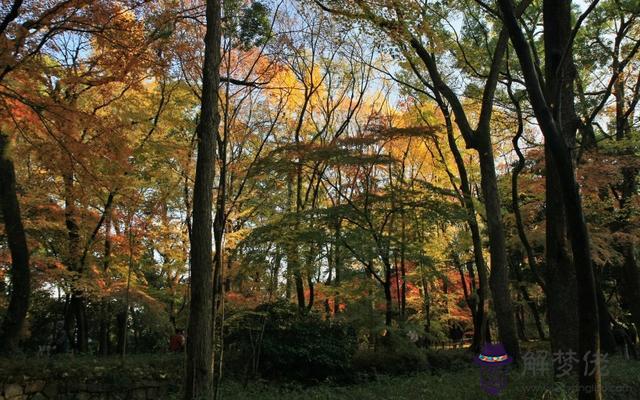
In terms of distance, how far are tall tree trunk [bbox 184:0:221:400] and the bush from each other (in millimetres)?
3590

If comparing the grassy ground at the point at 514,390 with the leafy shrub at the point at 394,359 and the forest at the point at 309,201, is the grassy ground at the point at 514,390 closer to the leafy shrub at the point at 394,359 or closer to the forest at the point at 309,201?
the forest at the point at 309,201

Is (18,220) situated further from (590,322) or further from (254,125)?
(590,322)

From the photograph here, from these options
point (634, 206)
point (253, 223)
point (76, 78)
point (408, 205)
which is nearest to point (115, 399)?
point (76, 78)

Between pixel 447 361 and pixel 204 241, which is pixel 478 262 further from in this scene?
pixel 204 241

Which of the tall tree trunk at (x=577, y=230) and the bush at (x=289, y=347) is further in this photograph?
the bush at (x=289, y=347)

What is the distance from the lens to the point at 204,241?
6.03 meters

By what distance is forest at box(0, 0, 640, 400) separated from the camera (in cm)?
623

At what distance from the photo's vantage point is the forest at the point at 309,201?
245 inches

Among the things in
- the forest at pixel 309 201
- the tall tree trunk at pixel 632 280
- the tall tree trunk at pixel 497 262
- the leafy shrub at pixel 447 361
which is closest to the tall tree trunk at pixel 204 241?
the forest at pixel 309 201

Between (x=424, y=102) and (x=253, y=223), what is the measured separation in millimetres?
9159

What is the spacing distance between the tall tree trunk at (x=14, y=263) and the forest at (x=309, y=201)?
0.04 m

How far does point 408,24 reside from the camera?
795cm

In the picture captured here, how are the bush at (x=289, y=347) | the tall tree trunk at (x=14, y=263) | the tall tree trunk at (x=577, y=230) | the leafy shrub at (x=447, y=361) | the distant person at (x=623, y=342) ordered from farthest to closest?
the distant person at (x=623, y=342) → the leafy shrub at (x=447, y=361) → the bush at (x=289, y=347) → the tall tree trunk at (x=14, y=263) → the tall tree trunk at (x=577, y=230)

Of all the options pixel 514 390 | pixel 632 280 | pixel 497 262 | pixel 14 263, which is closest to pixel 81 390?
pixel 14 263
